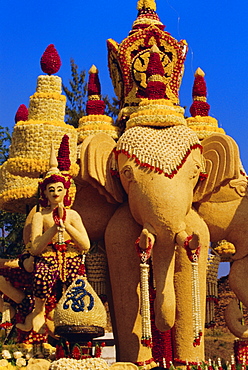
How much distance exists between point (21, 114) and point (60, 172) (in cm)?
139

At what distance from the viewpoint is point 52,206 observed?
830cm

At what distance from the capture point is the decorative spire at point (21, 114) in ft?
30.6

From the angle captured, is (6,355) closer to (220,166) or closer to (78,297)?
(78,297)

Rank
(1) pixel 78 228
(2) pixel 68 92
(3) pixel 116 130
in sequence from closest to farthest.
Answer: (1) pixel 78 228
(3) pixel 116 130
(2) pixel 68 92

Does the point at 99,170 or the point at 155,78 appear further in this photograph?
the point at 155,78

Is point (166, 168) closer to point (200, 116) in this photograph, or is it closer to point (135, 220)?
point (135, 220)

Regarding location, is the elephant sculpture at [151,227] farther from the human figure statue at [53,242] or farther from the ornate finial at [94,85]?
the ornate finial at [94,85]

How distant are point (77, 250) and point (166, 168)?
1.27 meters

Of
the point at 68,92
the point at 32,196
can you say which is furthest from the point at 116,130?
the point at 68,92

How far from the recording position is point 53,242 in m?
8.18

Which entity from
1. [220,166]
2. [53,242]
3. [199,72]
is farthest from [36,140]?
[199,72]

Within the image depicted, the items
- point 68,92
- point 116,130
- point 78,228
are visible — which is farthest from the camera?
point 68,92

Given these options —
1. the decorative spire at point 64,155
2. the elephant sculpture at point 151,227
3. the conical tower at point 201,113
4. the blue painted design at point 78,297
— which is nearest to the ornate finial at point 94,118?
the elephant sculpture at point 151,227

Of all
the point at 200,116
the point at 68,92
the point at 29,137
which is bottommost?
the point at 29,137
